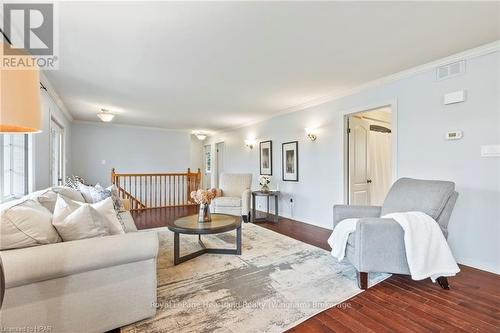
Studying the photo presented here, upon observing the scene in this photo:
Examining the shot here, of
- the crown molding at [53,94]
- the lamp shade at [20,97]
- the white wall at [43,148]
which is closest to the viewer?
the lamp shade at [20,97]

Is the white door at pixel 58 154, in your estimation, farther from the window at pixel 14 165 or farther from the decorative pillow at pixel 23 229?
the decorative pillow at pixel 23 229

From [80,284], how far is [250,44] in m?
2.45

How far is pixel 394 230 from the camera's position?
84.5 inches

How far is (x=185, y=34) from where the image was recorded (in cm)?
227

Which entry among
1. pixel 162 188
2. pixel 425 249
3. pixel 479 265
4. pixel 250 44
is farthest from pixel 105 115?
pixel 479 265

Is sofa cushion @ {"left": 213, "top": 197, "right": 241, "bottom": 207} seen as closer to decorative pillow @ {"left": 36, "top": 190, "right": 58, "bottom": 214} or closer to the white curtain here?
the white curtain

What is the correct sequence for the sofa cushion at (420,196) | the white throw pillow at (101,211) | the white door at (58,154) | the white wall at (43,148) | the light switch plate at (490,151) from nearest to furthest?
1. the white throw pillow at (101,211)
2. the sofa cushion at (420,196)
3. the light switch plate at (490,151)
4. the white wall at (43,148)
5. the white door at (58,154)

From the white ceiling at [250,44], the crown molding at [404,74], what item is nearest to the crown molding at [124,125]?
the white ceiling at [250,44]

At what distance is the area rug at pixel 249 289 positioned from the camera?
1.75m

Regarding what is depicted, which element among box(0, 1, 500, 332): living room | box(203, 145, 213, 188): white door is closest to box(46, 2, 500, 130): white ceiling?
box(0, 1, 500, 332): living room

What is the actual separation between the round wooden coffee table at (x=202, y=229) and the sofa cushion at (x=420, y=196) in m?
1.74

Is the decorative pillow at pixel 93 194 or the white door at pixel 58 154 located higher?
the white door at pixel 58 154

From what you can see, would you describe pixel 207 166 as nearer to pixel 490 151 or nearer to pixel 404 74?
pixel 404 74

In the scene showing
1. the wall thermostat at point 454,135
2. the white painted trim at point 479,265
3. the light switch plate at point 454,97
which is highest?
the light switch plate at point 454,97
